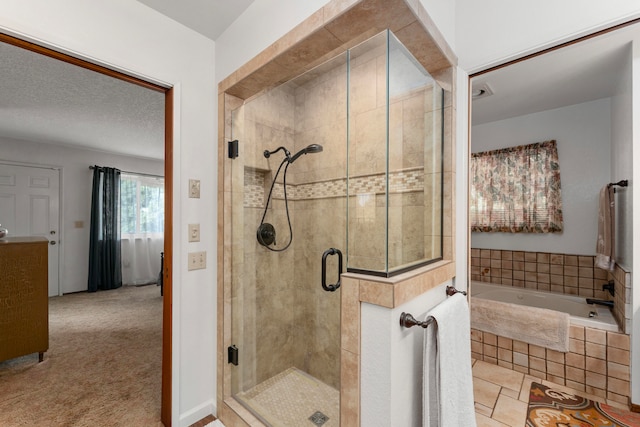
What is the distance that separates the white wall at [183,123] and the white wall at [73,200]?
14.5 ft

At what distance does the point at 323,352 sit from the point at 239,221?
1.00 m

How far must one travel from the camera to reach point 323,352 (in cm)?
187

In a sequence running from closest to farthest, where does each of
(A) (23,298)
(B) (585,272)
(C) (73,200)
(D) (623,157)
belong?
1. (D) (623,157)
2. (A) (23,298)
3. (B) (585,272)
4. (C) (73,200)

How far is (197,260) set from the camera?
1.78 metres

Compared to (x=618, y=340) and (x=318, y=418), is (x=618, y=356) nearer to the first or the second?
(x=618, y=340)

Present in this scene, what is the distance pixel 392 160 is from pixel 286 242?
3.29 ft

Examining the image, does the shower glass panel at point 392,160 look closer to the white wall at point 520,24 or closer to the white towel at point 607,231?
the white wall at point 520,24

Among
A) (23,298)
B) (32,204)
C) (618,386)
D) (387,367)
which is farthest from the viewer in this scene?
(32,204)

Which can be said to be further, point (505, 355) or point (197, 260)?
point (505, 355)

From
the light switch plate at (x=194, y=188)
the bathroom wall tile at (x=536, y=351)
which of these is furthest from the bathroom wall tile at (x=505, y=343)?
the light switch plate at (x=194, y=188)

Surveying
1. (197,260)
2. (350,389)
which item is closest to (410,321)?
(350,389)

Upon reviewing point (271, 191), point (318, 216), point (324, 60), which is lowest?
point (318, 216)

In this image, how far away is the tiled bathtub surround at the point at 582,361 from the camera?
1845 mm

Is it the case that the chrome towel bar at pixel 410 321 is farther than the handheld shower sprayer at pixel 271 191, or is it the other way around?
the handheld shower sprayer at pixel 271 191
